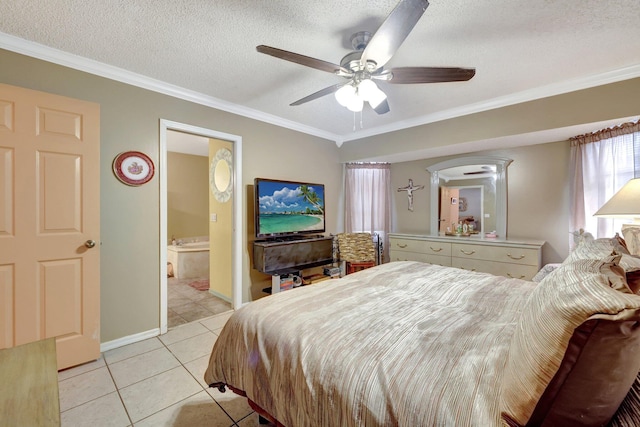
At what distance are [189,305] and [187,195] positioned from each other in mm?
3128

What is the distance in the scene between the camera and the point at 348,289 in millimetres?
1805

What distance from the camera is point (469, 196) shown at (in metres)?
3.88

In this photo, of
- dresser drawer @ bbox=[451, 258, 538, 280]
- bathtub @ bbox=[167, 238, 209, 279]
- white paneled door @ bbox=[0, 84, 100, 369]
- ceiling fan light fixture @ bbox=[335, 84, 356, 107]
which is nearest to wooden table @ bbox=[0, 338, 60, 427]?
white paneled door @ bbox=[0, 84, 100, 369]

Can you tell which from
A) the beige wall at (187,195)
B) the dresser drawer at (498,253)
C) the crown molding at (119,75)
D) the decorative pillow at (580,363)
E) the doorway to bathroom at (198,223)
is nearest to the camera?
the decorative pillow at (580,363)

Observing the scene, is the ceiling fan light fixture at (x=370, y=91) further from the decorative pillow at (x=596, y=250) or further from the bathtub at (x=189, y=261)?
the bathtub at (x=189, y=261)

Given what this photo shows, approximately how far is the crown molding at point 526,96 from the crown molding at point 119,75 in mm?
1822

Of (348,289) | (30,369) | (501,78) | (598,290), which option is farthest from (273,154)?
(598,290)

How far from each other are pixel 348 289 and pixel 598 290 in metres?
1.27

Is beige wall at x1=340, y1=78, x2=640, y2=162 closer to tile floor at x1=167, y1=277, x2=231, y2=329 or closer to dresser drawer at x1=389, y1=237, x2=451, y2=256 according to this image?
dresser drawer at x1=389, y1=237, x2=451, y2=256

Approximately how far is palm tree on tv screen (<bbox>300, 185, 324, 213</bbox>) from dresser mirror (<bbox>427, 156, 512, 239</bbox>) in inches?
70.6

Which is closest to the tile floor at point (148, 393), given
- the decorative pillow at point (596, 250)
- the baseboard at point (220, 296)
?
the baseboard at point (220, 296)

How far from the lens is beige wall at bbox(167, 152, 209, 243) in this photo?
569 centimetres

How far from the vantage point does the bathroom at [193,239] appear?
3.60 m

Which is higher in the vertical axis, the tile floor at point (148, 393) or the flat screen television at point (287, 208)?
the flat screen television at point (287, 208)
